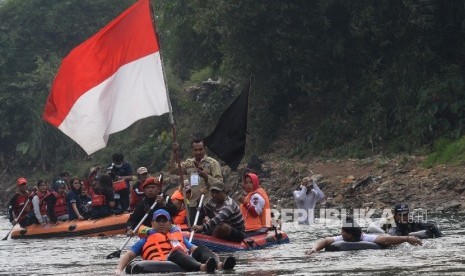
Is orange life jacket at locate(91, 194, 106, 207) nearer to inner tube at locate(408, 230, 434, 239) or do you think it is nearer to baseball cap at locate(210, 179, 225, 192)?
baseball cap at locate(210, 179, 225, 192)

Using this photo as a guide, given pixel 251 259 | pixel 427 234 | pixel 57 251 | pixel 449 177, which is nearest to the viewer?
pixel 251 259

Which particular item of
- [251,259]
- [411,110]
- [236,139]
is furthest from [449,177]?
[251,259]

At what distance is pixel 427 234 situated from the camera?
20328mm

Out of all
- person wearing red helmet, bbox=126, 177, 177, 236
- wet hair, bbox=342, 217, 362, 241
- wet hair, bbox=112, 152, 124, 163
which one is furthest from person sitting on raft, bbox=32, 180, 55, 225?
wet hair, bbox=342, 217, 362, 241

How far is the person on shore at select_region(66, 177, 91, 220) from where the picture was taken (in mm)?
28344

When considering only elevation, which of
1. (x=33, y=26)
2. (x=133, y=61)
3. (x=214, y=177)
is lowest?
(x=214, y=177)

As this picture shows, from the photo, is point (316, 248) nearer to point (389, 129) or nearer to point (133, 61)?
point (133, 61)

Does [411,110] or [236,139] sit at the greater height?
[411,110]

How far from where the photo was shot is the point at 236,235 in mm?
20453

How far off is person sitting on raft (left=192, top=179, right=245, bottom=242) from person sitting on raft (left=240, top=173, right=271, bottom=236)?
1.03 m

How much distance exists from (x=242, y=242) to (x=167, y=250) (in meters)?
4.05

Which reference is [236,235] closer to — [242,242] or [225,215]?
[242,242]

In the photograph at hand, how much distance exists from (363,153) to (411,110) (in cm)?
194

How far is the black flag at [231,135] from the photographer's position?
21825mm
